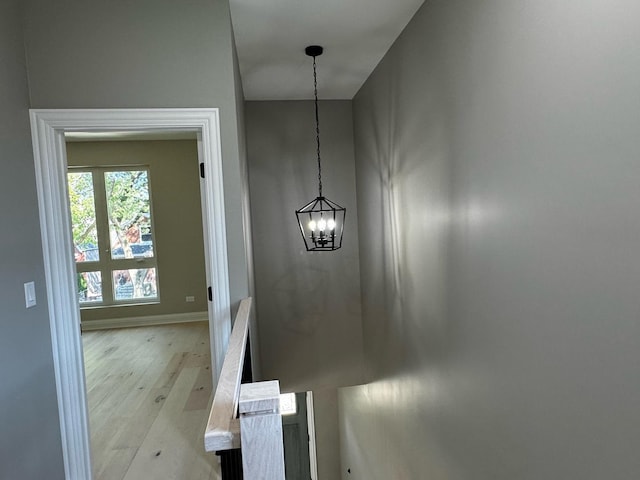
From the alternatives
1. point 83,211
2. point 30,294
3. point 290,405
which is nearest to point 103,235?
point 83,211

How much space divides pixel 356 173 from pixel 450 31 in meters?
2.24

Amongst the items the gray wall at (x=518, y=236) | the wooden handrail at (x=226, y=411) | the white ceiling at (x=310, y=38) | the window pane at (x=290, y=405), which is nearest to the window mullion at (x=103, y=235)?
the white ceiling at (x=310, y=38)

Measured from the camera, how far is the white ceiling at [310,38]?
2281mm

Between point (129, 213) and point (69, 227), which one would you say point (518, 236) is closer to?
point (69, 227)

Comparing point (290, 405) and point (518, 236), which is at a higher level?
point (518, 236)

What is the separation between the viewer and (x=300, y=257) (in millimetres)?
4148

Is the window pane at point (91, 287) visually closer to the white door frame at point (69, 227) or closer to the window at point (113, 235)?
the window at point (113, 235)

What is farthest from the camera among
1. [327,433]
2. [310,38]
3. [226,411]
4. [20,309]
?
[327,433]

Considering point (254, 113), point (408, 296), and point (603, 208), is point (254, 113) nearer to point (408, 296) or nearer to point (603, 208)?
point (408, 296)

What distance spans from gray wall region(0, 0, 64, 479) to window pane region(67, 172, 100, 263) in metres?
3.92

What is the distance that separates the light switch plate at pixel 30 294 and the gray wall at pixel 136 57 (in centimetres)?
98

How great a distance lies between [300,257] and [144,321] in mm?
3008

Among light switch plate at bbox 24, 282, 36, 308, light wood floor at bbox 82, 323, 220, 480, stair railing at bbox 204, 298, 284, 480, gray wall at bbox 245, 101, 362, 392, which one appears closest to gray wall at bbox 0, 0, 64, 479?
light switch plate at bbox 24, 282, 36, 308

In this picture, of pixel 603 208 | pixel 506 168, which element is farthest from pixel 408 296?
pixel 603 208
